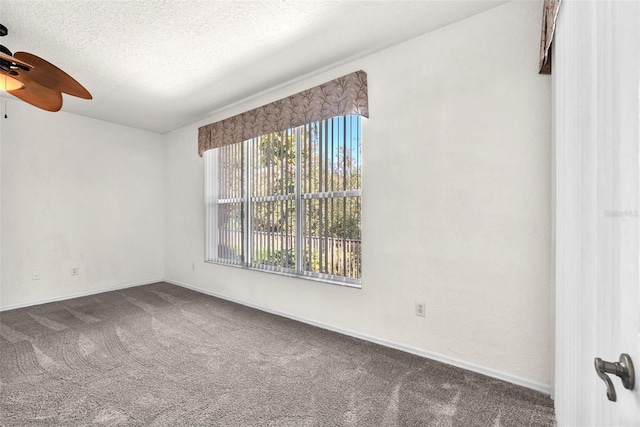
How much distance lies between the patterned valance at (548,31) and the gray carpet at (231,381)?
2116 mm

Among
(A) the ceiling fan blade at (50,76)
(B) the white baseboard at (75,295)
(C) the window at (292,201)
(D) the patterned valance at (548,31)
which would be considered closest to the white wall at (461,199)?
(D) the patterned valance at (548,31)

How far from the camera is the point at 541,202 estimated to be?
198 centimetres

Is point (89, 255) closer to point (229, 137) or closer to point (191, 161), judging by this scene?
point (191, 161)

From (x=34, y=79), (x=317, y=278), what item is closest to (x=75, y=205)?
(x=34, y=79)

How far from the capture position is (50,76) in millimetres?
2055

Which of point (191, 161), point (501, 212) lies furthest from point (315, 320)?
point (191, 161)

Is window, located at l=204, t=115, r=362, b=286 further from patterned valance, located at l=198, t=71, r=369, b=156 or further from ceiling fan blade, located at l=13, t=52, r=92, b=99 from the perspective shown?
ceiling fan blade, located at l=13, t=52, r=92, b=99

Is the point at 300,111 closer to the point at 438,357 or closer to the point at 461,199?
the point at 461,199

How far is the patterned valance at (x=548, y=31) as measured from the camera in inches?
59.8

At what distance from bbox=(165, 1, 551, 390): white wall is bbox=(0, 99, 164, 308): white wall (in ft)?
12.4

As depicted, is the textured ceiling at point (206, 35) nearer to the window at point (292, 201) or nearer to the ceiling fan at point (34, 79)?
the ceiling fan at point (34, 79)

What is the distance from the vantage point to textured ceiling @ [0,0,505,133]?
211 centimetres

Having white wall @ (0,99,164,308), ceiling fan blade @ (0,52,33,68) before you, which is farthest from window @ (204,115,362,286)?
ceiling fan blade @ (0,52,33,68)

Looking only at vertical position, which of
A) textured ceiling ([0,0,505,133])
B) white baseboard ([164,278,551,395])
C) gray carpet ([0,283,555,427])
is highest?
textured ceiling ([0,0,505,133])
